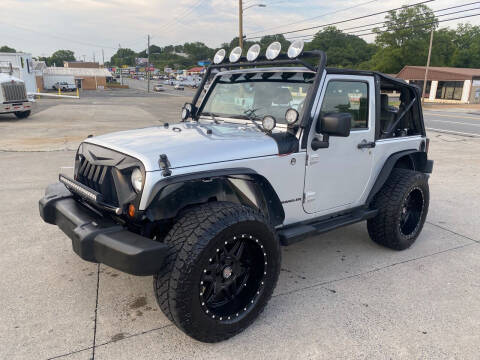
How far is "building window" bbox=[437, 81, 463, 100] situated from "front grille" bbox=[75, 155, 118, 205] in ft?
160

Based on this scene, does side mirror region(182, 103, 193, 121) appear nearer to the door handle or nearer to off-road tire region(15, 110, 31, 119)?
the door handle

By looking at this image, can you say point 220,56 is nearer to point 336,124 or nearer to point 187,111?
point 187,111

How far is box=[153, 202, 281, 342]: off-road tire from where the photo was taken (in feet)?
7.61

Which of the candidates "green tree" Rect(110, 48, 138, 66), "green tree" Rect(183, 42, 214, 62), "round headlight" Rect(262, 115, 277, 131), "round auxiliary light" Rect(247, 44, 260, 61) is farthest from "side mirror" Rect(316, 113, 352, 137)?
"green tree" Rect(110, 48, 138, 66)

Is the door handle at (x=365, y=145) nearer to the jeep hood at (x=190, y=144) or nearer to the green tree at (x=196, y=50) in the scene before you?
the jeep hood at (x=190, y=144)

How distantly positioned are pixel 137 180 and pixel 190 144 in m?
0.48

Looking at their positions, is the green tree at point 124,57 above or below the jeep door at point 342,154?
above

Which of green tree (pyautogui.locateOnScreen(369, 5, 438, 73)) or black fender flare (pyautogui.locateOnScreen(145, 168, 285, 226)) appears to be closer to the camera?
black fender flare (pyautogui.locateOnScreen(145, 168, 285, 226))

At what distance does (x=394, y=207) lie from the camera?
3836 millimetres

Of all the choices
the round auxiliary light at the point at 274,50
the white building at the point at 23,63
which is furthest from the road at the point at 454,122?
the white building at the point at 23,63

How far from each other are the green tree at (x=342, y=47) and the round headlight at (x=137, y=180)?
3747 centimetres

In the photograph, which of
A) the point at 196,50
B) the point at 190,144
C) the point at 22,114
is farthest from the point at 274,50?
the point at 196,50

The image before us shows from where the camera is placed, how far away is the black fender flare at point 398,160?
384cm

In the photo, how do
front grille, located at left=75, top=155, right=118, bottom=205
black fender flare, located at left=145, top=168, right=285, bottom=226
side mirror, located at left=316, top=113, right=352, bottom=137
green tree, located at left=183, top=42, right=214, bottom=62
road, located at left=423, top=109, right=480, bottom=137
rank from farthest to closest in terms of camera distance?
1. green tree, located at left=183, top=42, right=214, bottom=62
2. road, located at left=423, top=109, right=480, bottom=137
3. side mirror, located at left=316, top=113, right=352, bottom=137
4. front grille, located at left=75, top=155, right=118, bottom=205
5. black fender flare, located at left=145, top=168, right=285, bottom=226
